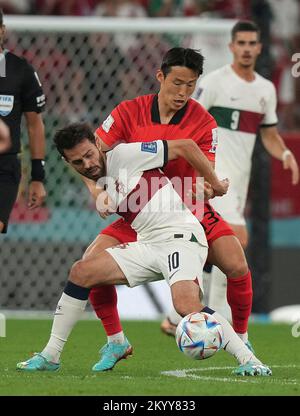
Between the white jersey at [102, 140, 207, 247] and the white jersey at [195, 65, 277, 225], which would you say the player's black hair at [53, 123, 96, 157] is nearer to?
the white jersey at [102, 140, 207, 247]

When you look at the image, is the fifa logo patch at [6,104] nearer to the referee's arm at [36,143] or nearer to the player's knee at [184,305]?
the referee's arm at [36,143]

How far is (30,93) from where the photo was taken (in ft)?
26.8

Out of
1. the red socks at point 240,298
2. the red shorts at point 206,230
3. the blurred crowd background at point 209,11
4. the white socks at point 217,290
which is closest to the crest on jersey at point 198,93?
the white socks at point 217,290

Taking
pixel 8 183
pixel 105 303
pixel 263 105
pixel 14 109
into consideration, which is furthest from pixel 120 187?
pixel 263 105

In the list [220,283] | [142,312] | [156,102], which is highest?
[156,102]

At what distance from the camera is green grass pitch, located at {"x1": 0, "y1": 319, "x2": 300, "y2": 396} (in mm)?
5820

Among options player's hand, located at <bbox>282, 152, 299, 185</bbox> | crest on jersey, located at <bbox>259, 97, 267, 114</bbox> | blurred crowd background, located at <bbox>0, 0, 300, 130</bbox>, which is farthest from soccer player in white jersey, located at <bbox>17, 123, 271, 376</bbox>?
blurred crowd background, located at <bbox>0, 0, 300, 130</bbox>

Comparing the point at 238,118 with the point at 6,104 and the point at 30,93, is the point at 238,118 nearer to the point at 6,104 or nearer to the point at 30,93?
the point at 30,93

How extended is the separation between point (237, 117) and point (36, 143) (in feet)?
6.52

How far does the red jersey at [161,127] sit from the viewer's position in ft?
22.6

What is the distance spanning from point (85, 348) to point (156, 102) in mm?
2225

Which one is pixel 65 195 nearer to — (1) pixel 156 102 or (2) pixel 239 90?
(2) pixel 239 90

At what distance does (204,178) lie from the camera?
263 inches
